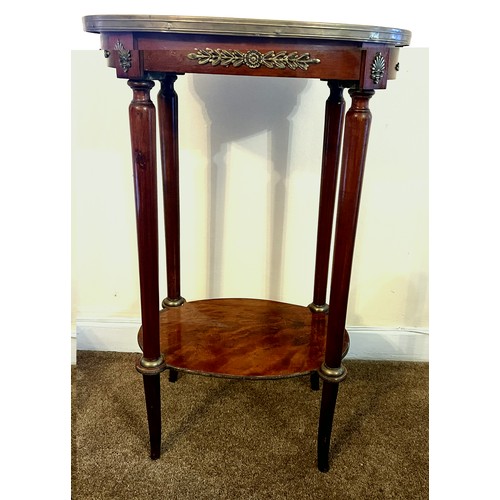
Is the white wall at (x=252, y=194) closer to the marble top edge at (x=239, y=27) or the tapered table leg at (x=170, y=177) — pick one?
the tapered table leg at (x=170, y=177)

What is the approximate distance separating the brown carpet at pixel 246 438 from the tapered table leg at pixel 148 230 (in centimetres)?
10

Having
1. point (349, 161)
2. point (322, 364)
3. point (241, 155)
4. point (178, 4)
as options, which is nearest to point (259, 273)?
point (241, 155)

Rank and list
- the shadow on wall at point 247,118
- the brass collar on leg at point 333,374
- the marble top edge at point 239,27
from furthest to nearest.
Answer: the shadow on wall at point 247,118 → the brass collar on leg at point 333,374 → the marble top edge at point 239,27

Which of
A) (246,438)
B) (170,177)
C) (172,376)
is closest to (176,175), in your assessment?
(170,177)

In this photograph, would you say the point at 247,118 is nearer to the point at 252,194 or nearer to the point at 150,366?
the point at 252,194

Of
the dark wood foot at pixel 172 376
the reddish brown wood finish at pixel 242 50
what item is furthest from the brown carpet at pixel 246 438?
the reddish brown wood finish at pixel 242 50

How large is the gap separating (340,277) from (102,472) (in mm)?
716

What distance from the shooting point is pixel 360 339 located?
1.62 metres

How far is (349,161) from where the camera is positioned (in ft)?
3.10

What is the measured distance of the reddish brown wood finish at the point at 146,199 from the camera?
0.93m

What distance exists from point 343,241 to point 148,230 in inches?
15.6

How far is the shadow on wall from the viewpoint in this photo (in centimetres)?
137

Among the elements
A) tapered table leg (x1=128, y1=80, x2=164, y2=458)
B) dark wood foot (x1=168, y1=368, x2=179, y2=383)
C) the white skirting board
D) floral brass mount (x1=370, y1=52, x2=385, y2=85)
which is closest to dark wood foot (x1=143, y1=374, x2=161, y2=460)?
tapered table leg (x1=128, y1=80, x2=164, y2=458)

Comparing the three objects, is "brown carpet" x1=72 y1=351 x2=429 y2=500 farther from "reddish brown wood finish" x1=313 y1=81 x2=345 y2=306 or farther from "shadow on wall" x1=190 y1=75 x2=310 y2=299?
"shadow on wall" x1=190 y1=75 x2=310 y2=299
